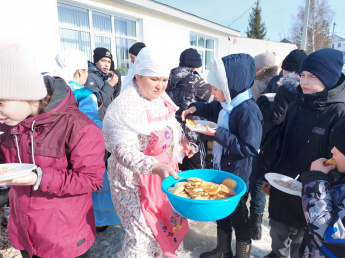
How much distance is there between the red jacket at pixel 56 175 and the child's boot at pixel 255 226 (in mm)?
1876

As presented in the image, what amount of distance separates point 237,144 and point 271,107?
86 centimetres

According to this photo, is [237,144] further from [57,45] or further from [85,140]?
[57,45]

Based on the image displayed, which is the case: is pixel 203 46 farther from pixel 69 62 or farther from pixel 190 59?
pixel 69 62

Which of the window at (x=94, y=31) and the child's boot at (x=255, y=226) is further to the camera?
the window at (x=94, y=31)

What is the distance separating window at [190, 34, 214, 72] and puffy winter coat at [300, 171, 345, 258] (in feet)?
35.5

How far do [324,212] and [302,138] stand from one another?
0.72 m

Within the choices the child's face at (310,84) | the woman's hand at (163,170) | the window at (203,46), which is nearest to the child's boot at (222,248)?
the woman's hand at (163,170)

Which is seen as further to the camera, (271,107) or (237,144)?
(271,107)

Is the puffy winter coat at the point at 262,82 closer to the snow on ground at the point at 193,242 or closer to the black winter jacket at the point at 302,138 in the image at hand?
the black winter jacket at the point at 302,138

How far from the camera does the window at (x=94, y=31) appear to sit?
5.88 m

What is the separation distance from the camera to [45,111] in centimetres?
122

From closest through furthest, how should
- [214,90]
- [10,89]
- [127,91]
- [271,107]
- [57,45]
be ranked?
[10,89] < [127,91] < [214,90] < [271,107] < [57,45]

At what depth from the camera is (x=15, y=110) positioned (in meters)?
1.14

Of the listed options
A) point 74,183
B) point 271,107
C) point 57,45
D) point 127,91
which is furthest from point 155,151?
point 57,45
